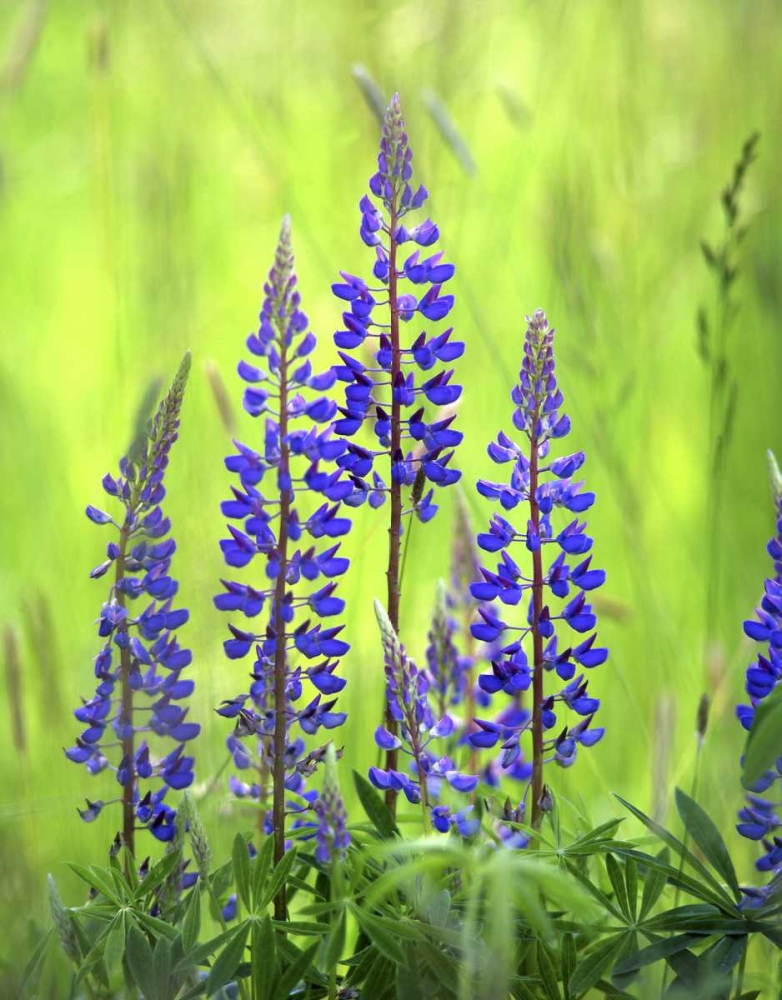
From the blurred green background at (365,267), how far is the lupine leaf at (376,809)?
0.47 meters

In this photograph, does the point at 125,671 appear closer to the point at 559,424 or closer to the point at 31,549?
the point at 559,424

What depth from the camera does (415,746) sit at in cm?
137

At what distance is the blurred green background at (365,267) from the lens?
246cm

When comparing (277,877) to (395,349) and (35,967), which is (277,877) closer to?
(35,967)

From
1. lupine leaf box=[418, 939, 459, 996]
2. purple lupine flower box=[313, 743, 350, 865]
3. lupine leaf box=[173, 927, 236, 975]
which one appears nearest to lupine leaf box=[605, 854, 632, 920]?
lupine leaf box=[418, 939, 459, 996]

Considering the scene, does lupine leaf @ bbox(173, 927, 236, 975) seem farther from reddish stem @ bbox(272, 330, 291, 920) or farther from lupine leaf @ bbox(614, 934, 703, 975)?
lupine leaf @ bbox(614, 934, 703, 975)

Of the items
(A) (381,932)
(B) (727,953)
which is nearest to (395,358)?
(A) (381,932)

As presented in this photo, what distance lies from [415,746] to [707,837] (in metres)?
0.38

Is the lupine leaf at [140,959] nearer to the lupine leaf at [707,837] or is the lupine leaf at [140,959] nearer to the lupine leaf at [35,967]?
the lupine leaf at [35,967]

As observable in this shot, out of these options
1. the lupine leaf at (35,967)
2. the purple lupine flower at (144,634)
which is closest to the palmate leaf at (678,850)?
the purple lupine flower at (144,634)

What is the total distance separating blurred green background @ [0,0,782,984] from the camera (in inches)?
96.7

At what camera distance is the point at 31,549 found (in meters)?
3.19

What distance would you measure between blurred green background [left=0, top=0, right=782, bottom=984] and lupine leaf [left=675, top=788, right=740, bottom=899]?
46cm

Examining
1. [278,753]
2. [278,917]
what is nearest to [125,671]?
[278,753]
